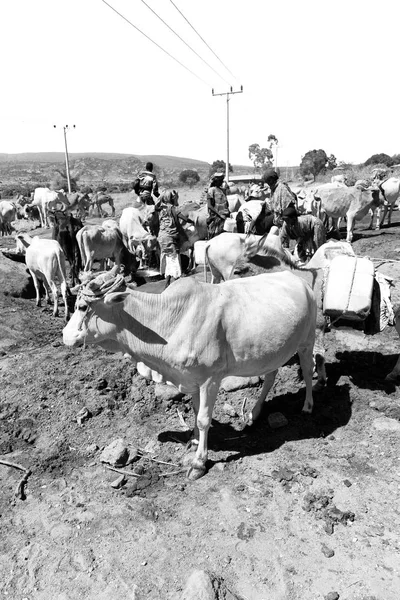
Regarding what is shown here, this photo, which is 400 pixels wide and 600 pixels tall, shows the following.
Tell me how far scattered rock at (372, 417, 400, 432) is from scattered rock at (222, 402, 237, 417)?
1.64 meters

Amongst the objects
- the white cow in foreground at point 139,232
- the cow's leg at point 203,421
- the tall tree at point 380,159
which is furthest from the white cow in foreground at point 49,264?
the tall tree at point 380,159

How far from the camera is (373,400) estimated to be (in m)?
5.56

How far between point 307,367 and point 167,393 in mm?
1835

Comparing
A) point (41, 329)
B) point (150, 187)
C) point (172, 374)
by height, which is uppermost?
point (150, 187)

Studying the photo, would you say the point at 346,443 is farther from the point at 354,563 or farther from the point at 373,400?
the point at 354,563

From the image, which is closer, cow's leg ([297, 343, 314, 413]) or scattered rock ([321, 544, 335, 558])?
scattered rock ([321, 544, 335, 558])

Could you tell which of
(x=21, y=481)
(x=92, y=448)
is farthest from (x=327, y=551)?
(x=21, y=481)

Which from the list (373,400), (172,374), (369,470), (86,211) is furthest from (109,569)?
(86,211)

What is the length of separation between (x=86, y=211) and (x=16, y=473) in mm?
24365

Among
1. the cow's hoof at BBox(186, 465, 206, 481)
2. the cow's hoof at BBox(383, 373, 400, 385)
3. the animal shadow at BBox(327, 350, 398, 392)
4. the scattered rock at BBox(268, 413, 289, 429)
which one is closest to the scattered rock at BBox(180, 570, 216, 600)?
Answer: the cow's hoof at BBox(186, 465, 206, 481)

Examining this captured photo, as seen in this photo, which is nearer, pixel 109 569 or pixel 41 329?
pixel 109 569

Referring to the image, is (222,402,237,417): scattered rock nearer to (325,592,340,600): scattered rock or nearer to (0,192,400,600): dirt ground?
(0,192,400,600): dirt ground

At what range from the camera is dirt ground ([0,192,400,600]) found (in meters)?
3.37

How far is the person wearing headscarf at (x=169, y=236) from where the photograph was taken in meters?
8.55
